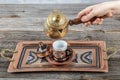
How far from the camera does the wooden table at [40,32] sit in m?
1.14

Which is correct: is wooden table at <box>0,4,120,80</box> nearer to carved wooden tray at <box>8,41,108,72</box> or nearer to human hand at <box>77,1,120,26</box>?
carved wooden tray at <box>8,41,108,72</box>

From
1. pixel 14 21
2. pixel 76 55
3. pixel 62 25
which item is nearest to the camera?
pixel 62 25

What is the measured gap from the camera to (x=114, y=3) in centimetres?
124

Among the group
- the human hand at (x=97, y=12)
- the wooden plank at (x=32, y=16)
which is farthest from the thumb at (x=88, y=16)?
the wooden plank at (x=32, y=16)

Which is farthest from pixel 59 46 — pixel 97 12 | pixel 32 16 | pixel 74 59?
pixel 32 16

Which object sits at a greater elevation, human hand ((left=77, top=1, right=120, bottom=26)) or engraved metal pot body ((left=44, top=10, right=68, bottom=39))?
human hand ((left=77, top=1, right=120, bottom=26))

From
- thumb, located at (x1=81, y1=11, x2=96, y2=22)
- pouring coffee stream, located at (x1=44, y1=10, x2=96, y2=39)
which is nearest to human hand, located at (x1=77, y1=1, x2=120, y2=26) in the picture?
thumb, located at (x1=81, y1=11, x2=96, y2=22)

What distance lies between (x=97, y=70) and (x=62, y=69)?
137mm

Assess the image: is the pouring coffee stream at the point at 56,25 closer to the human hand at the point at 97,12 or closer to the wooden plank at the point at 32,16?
the human hand at the point at 97,12

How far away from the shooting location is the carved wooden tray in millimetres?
1163

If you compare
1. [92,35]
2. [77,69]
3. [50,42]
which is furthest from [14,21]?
[77,69]

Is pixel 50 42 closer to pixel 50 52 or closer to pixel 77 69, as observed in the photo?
pixel 50 52

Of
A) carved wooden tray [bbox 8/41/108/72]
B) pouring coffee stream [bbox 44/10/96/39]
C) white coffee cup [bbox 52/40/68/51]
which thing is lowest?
carved wooden tray [bbox 8/41/108/72]

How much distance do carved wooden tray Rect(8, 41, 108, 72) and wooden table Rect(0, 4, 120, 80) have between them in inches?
0.8
